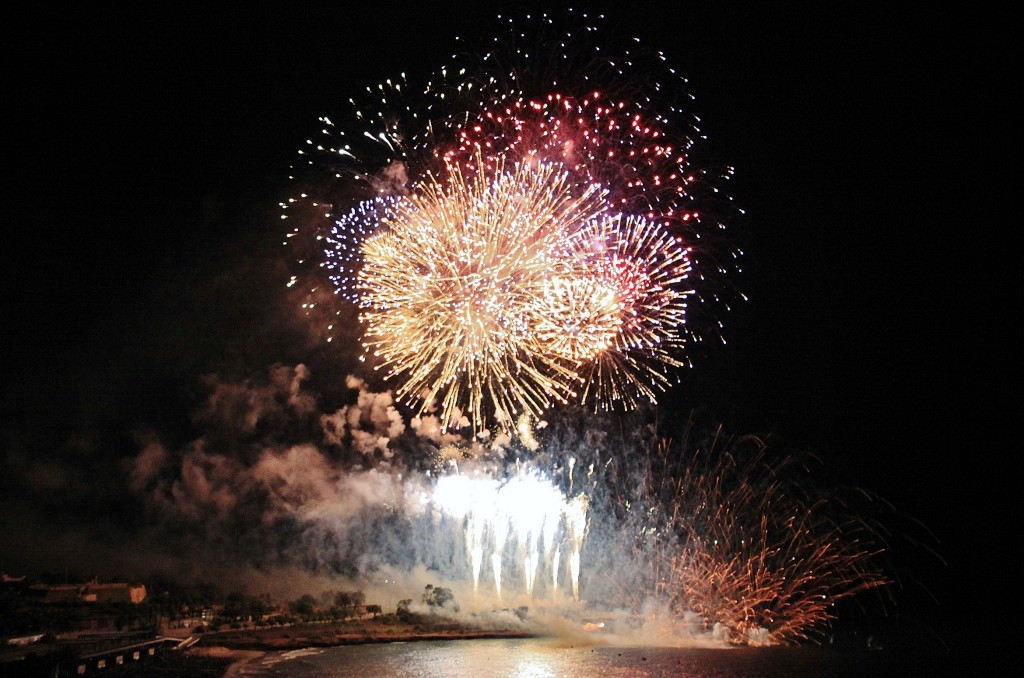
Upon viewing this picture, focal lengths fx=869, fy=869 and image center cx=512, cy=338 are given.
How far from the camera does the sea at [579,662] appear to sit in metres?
21.8

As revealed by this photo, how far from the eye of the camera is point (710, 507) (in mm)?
23625

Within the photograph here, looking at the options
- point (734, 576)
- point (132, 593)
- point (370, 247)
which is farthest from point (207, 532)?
point (734, 576)

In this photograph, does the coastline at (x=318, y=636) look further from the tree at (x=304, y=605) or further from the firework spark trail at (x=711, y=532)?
the firework spark trail at (x=711, y=532)

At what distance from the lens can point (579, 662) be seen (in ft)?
79.0

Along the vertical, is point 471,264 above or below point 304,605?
above

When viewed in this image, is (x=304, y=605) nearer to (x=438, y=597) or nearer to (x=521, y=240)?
(x=438, y=597)

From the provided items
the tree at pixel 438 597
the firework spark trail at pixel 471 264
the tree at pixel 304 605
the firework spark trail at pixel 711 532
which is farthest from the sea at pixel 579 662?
the firework spark trail at pixel 471 264

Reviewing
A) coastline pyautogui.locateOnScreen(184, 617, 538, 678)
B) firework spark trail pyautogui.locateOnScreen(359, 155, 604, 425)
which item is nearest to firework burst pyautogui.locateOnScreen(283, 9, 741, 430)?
firework spark trail pyautogui.locateOnScreen(359, 155, 604, 425)

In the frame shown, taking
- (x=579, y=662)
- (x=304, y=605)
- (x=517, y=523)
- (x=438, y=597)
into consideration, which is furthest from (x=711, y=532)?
(x=304, y=605)

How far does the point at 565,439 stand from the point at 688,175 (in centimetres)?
1055

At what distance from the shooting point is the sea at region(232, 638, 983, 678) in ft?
71.5

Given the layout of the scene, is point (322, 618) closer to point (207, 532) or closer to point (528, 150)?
point (207, 532)

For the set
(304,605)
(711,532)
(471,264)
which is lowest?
(304,605)

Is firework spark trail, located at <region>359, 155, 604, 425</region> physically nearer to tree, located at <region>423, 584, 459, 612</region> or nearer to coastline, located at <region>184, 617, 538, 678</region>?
coastline, located at <region>184, 617, 538, 678</region>
